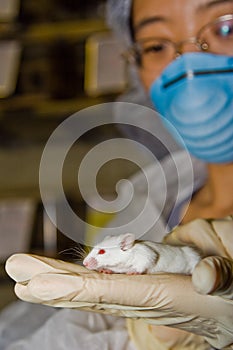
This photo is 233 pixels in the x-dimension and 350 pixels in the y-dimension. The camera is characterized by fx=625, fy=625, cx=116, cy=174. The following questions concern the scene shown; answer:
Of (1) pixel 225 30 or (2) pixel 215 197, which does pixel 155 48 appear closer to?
(1) pixel 225 30

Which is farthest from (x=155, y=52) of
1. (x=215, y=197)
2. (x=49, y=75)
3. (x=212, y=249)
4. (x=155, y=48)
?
(x=49, y=75)

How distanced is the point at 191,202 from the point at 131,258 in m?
0.64

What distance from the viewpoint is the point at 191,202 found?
1287 millimetres

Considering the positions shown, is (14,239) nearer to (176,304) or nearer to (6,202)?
(6,202)

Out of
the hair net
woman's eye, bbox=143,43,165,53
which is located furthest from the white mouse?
the hair net

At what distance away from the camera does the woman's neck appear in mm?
1213

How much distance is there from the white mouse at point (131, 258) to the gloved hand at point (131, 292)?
0.04 feet

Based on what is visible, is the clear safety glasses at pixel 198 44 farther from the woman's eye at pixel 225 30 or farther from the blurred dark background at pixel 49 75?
the blurred dark background at pixel 49 75

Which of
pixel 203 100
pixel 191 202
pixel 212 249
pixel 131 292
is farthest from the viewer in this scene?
pixel 191 202

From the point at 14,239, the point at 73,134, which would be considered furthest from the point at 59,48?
the point at 14,239

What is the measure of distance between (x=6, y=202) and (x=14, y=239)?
0.74 ft

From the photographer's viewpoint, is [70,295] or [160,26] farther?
[160,26]

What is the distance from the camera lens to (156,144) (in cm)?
149

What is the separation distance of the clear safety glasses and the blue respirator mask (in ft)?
0.07
